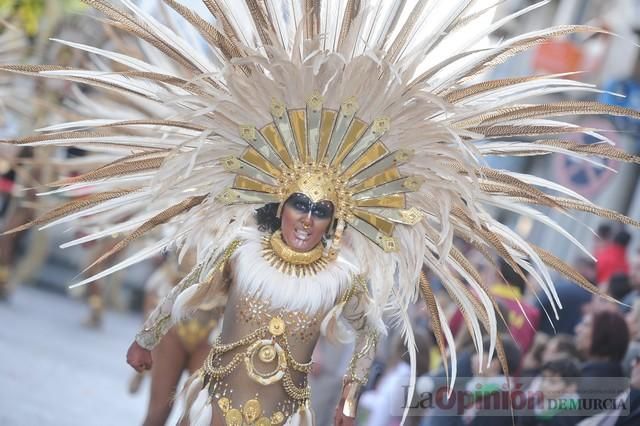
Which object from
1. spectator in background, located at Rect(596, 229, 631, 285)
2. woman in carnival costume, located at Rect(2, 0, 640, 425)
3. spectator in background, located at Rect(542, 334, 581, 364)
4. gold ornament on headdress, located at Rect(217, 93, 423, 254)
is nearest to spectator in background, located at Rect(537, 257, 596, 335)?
spectator in background, located at Rect(596, 229, 631, 285)

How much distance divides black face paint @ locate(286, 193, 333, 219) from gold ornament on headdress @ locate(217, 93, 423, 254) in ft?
0.08

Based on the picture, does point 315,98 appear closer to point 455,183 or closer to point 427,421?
point 455,183

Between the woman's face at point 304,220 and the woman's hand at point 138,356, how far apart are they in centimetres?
87

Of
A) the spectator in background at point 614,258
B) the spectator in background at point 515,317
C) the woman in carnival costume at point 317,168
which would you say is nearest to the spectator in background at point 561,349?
the spectator in background at point 515,317

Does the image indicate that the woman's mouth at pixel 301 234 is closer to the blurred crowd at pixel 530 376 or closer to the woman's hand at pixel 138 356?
the woman's hand at pixel 138 356

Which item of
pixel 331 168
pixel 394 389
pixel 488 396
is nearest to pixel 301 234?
pixel 331 168

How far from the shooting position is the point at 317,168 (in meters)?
5.29

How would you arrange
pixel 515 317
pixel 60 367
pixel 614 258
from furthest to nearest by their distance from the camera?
pixel 614 258, pixel 60 367, pixel 515 317

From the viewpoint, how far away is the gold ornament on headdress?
5242mm

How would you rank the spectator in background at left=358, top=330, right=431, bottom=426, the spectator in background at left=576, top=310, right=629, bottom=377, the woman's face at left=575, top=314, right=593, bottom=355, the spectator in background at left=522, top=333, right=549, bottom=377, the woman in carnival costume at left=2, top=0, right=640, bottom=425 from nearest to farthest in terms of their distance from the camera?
1. the woman in carnival costume at left=2, top=0, right=640, bottom=425
2. the spectator in background at left=576, top=310, right=629, bottom=377
3. the woman's face at left=575, top=314, right=593, bottom=355
4. the spectator in background at left=522, top=333, right=549, bottom=377
5. the spectator in background at left=358, top=330, right=431, bottom=426

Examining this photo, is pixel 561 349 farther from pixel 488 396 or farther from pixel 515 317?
pixel 515 317

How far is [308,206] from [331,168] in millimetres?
232

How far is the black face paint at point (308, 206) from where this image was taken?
519 centimetres

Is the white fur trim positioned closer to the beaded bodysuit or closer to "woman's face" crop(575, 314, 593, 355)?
the beaded bodysuit
